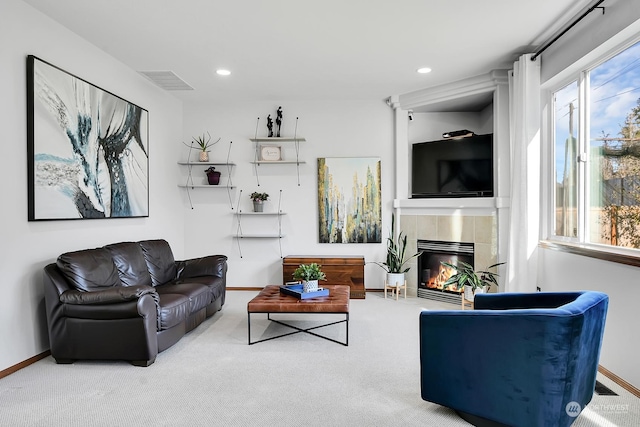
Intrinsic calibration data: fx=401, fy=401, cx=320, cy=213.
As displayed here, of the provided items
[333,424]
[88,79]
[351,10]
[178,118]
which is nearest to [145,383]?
[333,424]

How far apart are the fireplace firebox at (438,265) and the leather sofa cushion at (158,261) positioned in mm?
3098

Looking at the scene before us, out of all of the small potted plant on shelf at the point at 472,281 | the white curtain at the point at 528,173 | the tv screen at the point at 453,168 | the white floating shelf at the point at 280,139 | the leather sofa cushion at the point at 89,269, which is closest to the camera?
the leather sofa cushion at the point at 89,269

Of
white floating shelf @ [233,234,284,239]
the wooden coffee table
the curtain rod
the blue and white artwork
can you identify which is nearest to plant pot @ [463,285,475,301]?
the wooden coffee table

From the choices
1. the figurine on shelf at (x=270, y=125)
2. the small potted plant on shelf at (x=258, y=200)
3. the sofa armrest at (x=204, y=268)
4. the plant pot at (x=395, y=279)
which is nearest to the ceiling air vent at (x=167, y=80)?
the figurine on shelf at (x=270, y=125)

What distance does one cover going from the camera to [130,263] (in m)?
3.72

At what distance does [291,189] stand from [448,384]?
394 centimetres

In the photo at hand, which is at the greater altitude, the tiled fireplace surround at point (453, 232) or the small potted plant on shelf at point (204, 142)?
the small potted plant on shelf at point (204, 142)

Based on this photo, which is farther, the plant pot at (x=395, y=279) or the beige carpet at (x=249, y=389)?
the plant pot at (x=395, y=279)

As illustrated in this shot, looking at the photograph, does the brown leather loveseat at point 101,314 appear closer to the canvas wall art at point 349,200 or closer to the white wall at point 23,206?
the white wall at point 23,206

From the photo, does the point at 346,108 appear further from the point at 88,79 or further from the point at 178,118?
the point at 88,79

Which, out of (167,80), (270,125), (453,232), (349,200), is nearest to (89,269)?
(167,80)

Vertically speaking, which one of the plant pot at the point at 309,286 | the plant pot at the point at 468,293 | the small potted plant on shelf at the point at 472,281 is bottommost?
the plant pot at the point at 468,293

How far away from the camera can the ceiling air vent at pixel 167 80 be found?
14.7ft

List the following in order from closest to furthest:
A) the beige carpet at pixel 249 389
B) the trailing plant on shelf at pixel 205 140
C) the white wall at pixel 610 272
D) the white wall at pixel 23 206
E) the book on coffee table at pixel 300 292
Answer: the beige carpet at pixel 249 389, the white wall at pixel 610 272, the white wall at pixel 23 206, the book on coffee table at pixel 300 292, the trailing plant on shelf at pixel 205 140
